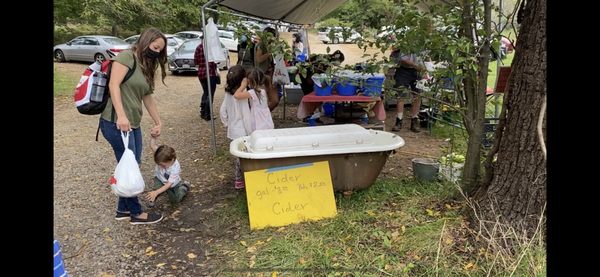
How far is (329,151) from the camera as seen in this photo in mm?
3402

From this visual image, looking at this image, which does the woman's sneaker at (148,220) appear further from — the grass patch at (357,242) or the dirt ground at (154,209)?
the grass patch at (357,242)

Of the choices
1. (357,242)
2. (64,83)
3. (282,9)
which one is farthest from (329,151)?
(64,83)

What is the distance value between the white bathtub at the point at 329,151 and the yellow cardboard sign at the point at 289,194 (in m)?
0.07

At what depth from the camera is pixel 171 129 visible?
7.35 metres

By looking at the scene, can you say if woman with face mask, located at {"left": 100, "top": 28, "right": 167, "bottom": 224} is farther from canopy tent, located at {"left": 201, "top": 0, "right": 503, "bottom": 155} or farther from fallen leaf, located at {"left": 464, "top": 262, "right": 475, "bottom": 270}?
fallen leaf, located at {"left": 464, "top": 262, "right": 475, "bottom": 270}

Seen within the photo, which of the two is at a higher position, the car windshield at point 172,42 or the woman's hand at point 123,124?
the car windshield at point 172,42

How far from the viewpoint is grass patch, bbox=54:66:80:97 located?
1133 centimetres

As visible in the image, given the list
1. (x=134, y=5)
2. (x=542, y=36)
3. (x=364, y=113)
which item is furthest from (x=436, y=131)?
(x=134, y=5)

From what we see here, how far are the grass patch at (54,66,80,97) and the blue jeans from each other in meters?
8.80

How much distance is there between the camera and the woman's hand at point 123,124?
3092 millimetres

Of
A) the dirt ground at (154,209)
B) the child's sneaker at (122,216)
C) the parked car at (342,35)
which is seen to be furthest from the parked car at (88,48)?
the parked car at (342,35)

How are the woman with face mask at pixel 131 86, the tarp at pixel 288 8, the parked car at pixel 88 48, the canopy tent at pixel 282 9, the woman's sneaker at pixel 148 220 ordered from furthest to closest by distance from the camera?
1. the parked car at pixel 88 48
2. the tarp at pixel 288 8
3. the canopy tent at pixel 282 9
4. the woman's sneaker at pixel 148 220
5. the woman with face mask at pixel 131 86

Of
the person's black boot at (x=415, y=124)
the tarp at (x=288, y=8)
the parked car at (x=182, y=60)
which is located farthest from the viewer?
the parked car at (x=182, y=60)

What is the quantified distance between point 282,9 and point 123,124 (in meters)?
4.92
